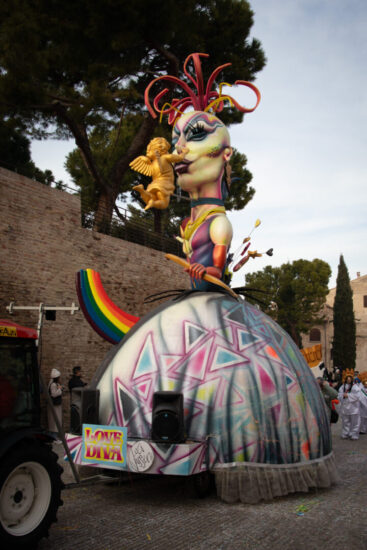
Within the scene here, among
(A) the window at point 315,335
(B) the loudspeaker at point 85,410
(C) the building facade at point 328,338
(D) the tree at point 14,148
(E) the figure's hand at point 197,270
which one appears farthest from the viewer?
(A) the window at point 315,335

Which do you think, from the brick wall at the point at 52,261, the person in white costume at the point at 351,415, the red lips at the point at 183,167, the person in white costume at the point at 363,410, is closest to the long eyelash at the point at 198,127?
the red lips at the point at 183,167

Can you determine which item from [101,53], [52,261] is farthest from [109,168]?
[52,261]

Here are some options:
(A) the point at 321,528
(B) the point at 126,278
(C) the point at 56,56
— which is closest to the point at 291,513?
(A) the point at 321,528

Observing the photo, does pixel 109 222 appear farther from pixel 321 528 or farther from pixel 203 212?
pixel 321 528

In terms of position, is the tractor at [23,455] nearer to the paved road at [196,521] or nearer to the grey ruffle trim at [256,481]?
the paved road at [196,521]

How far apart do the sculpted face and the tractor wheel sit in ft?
14.6

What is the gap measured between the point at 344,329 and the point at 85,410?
34.9 metres

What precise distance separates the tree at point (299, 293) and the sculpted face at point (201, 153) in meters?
32.1

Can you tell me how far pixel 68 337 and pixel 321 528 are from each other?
9546 millimetres

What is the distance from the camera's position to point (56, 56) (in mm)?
16000

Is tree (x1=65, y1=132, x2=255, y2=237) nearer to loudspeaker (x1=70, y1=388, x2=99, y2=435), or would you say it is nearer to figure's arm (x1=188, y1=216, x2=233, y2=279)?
figure's arm (x1=188, y1=216, x2=233, y2=279)

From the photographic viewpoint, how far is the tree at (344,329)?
3798cm

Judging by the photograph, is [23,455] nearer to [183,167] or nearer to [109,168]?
[183,167]

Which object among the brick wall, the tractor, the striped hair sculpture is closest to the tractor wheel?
the tractor
